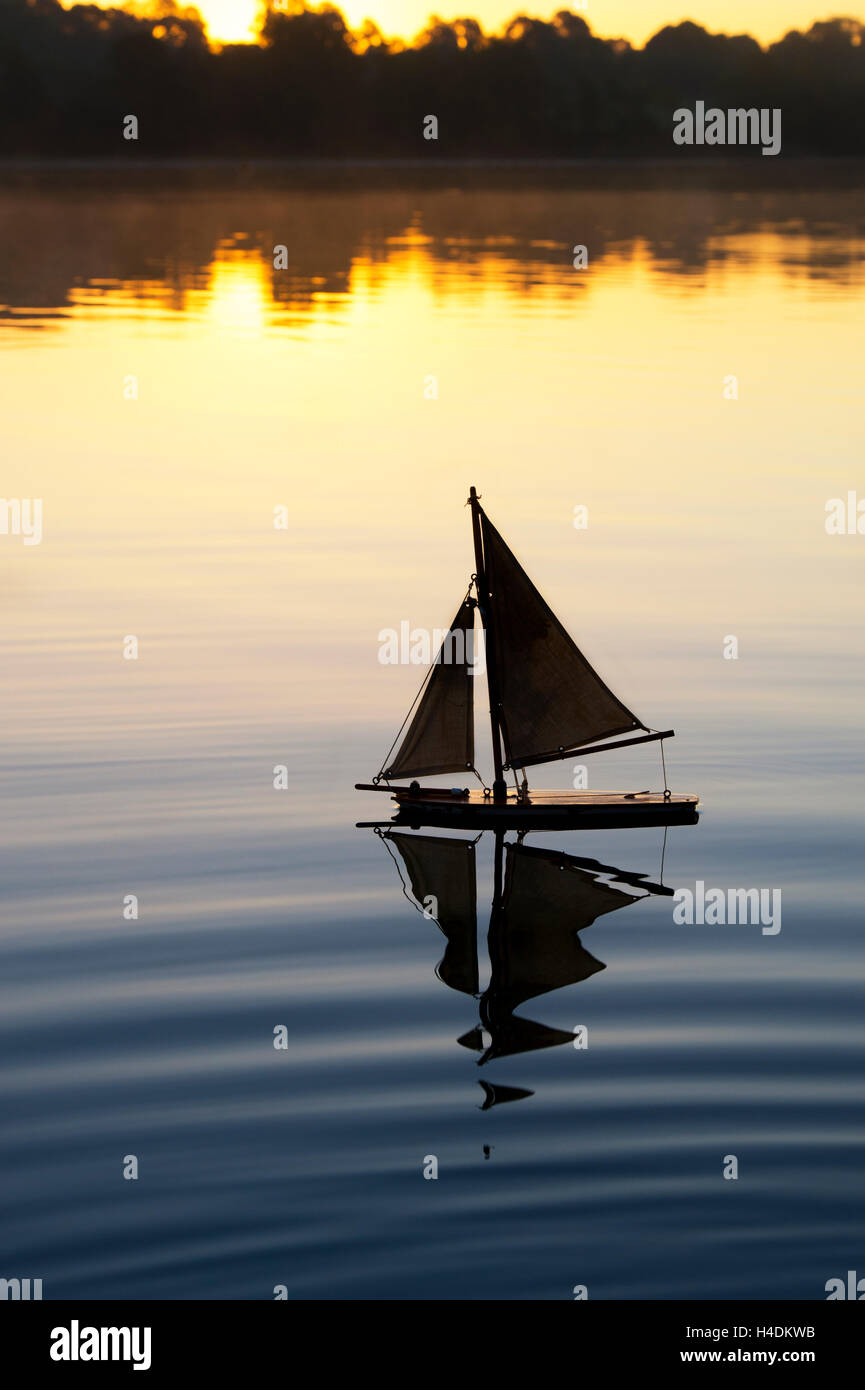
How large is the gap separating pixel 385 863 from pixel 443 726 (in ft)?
10.8

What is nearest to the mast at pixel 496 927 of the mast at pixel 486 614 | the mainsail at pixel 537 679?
the mast at pixel 486 614

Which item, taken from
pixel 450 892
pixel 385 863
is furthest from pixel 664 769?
pixel 450 892

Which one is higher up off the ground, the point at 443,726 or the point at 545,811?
the point at 443,726

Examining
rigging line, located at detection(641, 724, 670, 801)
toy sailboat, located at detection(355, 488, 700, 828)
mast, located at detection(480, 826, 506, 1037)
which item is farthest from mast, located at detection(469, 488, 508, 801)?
rigging line, located at detection(641, 724, 670, 801)

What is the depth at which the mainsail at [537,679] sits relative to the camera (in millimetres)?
35688

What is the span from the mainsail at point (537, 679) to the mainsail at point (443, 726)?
1.18 metres

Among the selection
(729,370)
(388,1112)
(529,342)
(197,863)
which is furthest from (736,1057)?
(529,342)

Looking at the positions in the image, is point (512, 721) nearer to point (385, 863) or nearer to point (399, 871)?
point (385, 863)

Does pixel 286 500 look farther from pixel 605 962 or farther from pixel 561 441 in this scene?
pixel 605 962

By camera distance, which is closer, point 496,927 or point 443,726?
point 496,927

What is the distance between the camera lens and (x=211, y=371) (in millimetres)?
90312

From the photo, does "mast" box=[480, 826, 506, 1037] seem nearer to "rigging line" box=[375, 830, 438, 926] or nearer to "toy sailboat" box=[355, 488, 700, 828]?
"toy sailboat" box=[355, 488, 700, 828]

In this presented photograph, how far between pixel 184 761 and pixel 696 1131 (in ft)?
53.6

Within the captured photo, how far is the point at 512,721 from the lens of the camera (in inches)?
1403
